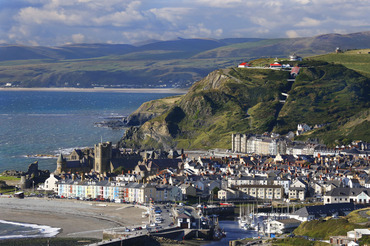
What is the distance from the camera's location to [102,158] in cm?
10012

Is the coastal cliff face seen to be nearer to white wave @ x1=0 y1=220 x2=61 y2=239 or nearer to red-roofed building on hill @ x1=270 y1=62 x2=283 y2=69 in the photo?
red-roofed building on hill @ x1=270 y1=62 x2=283 y2=69

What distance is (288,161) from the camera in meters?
101

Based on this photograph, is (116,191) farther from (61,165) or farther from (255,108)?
(255,108)

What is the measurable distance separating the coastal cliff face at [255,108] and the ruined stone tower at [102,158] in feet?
128

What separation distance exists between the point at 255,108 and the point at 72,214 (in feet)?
286

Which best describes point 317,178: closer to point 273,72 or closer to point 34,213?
point 34,213

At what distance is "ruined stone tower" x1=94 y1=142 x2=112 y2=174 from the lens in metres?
99.7

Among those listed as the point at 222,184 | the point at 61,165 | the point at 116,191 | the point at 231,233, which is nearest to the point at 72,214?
the point at 116,191

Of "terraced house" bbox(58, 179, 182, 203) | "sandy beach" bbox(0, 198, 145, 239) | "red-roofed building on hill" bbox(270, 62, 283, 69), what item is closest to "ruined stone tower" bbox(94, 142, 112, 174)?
"terraced house" bbox(58, 179, 182, 203)

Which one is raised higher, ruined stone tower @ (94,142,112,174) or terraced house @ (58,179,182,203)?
ruined stone tower @ (94,142,112,174)

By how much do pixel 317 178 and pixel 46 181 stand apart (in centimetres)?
2654

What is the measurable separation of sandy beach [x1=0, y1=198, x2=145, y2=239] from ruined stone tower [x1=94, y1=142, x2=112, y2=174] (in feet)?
52.9

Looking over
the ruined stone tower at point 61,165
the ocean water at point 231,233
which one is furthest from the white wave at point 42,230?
the ruined stone tower at point 61,165

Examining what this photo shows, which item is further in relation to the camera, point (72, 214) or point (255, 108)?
point (255, 108)
